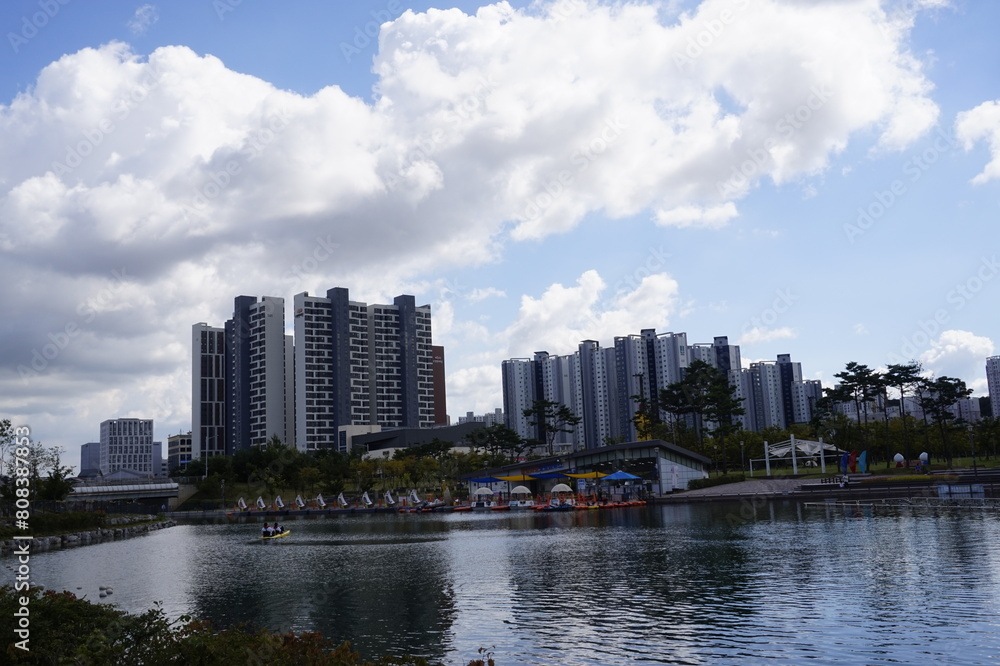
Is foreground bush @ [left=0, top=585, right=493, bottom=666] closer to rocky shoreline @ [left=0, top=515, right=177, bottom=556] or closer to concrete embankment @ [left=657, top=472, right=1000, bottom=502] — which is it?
rocky shoreline @ [left=0, top=515, right=177, bottom=556]

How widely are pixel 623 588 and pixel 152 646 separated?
842 inches

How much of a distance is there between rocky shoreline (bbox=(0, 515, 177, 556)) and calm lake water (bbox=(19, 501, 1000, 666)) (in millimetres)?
5320

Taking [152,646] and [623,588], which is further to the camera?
[623,588]

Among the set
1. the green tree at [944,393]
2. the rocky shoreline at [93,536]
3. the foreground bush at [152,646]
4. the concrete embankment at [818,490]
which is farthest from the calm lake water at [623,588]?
the green tree at [944,393]

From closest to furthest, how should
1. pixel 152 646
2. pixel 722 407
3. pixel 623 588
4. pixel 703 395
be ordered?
pixel 152 646, pixel 623 588, pixel 722 407, pixel 703 395

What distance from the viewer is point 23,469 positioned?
17.1 metres

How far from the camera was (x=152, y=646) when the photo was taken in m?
15.1

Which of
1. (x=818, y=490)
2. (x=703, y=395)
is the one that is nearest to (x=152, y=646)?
(x=818, y=490)

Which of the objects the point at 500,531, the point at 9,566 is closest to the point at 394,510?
the point at 500,531

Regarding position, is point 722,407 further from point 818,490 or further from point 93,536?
point 93,536

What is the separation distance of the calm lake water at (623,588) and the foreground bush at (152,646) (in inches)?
309

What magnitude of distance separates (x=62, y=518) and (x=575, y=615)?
67.4 m

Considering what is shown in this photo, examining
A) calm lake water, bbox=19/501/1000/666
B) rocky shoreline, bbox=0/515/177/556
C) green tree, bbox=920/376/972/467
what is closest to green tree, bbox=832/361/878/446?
green tree, bbox=920/376/972/467

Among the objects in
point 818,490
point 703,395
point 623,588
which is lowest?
point 818,490
